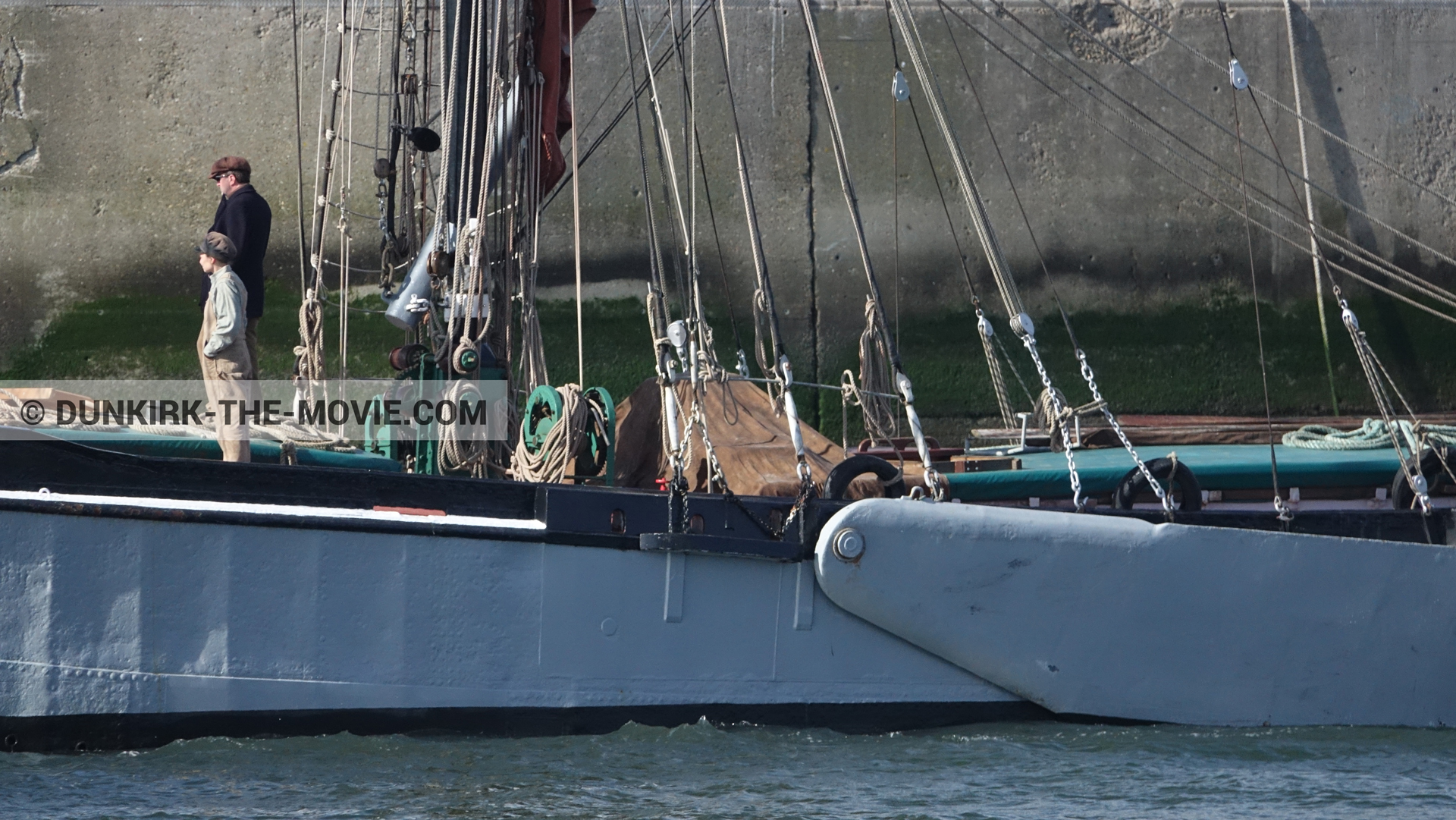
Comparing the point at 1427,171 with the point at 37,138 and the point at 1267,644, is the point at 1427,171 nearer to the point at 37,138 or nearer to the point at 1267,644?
the point at 1267,644

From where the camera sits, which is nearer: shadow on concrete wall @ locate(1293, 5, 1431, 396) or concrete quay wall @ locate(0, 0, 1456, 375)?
concrete quay wall @ locate(0, 0, 1456, 375)

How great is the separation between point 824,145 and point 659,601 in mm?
5459

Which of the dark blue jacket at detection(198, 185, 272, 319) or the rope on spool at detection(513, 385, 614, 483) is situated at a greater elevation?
the dark blue jacket at detection(198, 185, 272, 319)

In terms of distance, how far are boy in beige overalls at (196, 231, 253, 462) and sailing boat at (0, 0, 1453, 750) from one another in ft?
1.42

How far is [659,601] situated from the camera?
197 inches

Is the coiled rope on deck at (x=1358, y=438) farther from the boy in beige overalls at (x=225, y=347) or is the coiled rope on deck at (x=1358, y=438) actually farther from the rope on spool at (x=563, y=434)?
the boy in beige overalls at (x=225, y=347)

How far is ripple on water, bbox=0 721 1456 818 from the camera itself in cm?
446

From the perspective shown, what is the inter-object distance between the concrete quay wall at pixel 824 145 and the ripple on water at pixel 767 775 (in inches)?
194

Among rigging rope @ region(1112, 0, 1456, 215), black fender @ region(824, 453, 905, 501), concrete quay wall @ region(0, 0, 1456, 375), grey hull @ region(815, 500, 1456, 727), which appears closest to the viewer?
grey hull @ region(815, 500, 1456, 727)

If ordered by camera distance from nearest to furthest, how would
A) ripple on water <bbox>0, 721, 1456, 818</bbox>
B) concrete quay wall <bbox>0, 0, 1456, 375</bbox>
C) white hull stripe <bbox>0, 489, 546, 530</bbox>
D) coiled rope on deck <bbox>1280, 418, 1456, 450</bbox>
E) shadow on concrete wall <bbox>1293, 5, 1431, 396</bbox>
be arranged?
ripple on water <bbox>0, 721, 1456, 818</bbox>, white hull stripe <bbox>0, 489, 546, 530</bbox>, coiled rope on deck <bbox>1280, 418, 1456, 450</bbox>, concrete quay wall <bbox>0, 0, 1456, 375</bbox>, shadow on concrete wall <bbox>1293, 5, 1431, 396</bbox>

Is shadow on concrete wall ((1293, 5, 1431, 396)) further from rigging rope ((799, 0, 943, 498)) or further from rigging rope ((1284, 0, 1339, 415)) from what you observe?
rigging rope ((799, 0, 943, 498))

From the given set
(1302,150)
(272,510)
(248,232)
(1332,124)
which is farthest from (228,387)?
(1332,124)

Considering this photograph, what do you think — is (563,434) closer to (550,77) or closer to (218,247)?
(218,247)

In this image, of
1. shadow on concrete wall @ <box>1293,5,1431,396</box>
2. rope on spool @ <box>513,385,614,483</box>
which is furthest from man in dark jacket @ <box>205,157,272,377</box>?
shadow on concrete wall @ <box>1293,5,1431,396</box>
